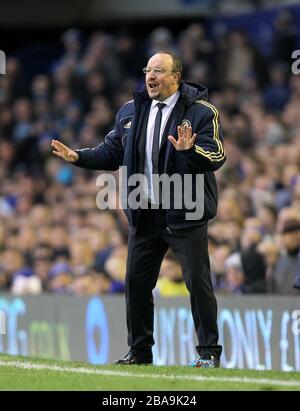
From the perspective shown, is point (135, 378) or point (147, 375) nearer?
point (135, 378)

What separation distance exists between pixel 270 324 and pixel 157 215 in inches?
123

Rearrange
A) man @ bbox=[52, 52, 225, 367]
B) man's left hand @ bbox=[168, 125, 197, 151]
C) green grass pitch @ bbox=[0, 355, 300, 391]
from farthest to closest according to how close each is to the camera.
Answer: man @ bbox=[52, 52, 225, 367] → man's left hand @ bbox=[168, 125, 197, 151] → green grass pitch @ bbox=[0, 355, 300, 391]

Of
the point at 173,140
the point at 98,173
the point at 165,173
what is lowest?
the point at 165,173

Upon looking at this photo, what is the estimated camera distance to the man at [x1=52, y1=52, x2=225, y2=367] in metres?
8.83

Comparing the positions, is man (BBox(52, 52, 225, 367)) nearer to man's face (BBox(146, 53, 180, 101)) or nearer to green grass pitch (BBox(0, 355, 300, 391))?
man's face (BBox(146, 53, 180, 101))

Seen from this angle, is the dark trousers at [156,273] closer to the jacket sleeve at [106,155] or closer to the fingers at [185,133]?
the jacket sleeve at [106,155]

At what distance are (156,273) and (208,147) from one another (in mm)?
1086

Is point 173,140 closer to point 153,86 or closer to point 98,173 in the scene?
point 153,86

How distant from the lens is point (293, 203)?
13625mm

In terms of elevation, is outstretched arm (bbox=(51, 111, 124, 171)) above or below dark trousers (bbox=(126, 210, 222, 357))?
above

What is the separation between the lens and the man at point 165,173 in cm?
883

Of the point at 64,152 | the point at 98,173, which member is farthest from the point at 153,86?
the point at 98,173

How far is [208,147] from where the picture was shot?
343 inches

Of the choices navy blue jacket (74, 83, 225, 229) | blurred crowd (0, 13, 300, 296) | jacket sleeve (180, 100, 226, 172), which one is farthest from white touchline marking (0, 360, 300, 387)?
blurred crowd (0, 13, 300, 296)
